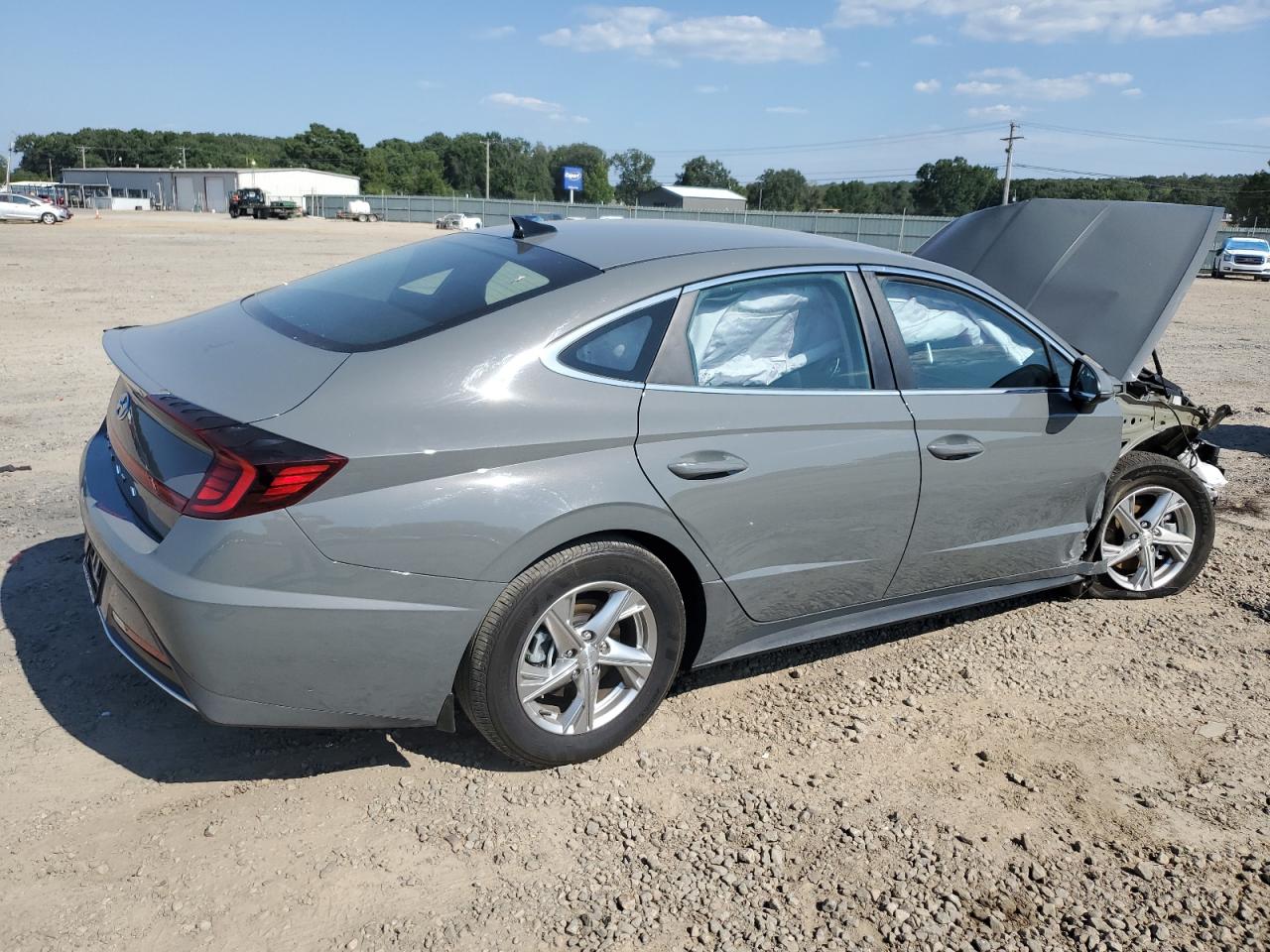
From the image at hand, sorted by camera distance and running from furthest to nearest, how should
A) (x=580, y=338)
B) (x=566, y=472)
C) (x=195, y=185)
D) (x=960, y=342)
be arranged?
(x=195, y=185)
(x=960, y=342)
(x=580, y=338)
(x=566, y=472)

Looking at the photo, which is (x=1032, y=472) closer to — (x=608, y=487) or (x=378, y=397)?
(x=608, y=487)

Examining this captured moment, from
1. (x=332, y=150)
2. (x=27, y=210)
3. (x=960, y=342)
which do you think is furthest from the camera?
(x=332, y=150)

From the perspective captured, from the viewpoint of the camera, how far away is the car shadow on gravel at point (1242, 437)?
791 centimetres

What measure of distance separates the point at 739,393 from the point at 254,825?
202 cm

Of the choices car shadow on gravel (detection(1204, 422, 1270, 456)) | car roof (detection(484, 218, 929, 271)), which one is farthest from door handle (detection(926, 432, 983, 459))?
car shadow on gravel (detection(1204, 422, 1270, 456))

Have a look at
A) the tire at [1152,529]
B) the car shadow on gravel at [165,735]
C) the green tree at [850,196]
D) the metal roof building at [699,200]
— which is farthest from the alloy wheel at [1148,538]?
the green tree at [850,196]

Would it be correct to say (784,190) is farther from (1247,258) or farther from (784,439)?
(784,439)

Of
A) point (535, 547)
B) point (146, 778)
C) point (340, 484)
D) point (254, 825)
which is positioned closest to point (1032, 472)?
point (535, 547)

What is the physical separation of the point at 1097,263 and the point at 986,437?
200cm

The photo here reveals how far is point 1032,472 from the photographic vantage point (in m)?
4.09

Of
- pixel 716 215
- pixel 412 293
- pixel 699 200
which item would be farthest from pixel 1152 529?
pixel 699 200

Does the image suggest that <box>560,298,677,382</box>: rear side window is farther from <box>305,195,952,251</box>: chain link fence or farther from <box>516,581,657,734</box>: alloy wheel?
<box>305,195,952,251</box>: chain link fence

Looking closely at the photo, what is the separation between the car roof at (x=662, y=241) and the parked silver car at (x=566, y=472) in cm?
2

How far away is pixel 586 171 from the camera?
449 ft
